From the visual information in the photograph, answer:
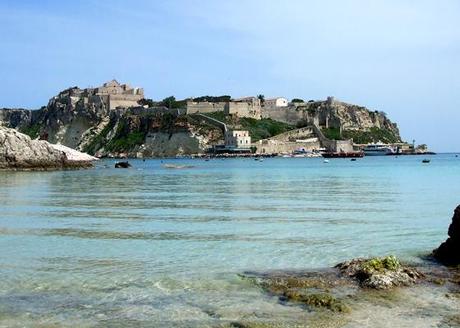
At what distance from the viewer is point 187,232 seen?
16250mm

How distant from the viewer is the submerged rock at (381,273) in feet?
31.4

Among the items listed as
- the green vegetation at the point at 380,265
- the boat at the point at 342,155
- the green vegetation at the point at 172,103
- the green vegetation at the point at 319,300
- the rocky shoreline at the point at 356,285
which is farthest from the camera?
the green vegetation at the point at 172,103

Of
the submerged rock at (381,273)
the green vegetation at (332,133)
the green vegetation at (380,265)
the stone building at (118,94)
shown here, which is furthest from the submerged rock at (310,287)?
the stone building at (118,94)

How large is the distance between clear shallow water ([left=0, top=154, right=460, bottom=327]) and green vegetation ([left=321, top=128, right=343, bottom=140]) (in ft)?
437

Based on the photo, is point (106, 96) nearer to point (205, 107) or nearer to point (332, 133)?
point (205, 107)

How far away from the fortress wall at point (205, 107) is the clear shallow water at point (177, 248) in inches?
5149

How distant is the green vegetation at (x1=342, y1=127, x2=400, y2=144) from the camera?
163 m

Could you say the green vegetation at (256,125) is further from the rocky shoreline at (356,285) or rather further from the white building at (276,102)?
the rocky shoreline at (356,285)

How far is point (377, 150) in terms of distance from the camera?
153500mm

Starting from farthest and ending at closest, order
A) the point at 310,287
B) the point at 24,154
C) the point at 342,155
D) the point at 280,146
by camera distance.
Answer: the point at 280,146 → the point at 342,155 → the point at 24,154 → the point at 310,287

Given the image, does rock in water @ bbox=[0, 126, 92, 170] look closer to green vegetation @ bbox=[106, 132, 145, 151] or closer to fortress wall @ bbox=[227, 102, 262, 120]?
green vegetation @ bbox=[106, 132, 145, 151]

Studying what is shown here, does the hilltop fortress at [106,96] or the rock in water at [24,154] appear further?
the hilltop fortress at [106,96]

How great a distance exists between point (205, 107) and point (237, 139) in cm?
1985

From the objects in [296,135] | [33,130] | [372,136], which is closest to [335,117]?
[372,136]
